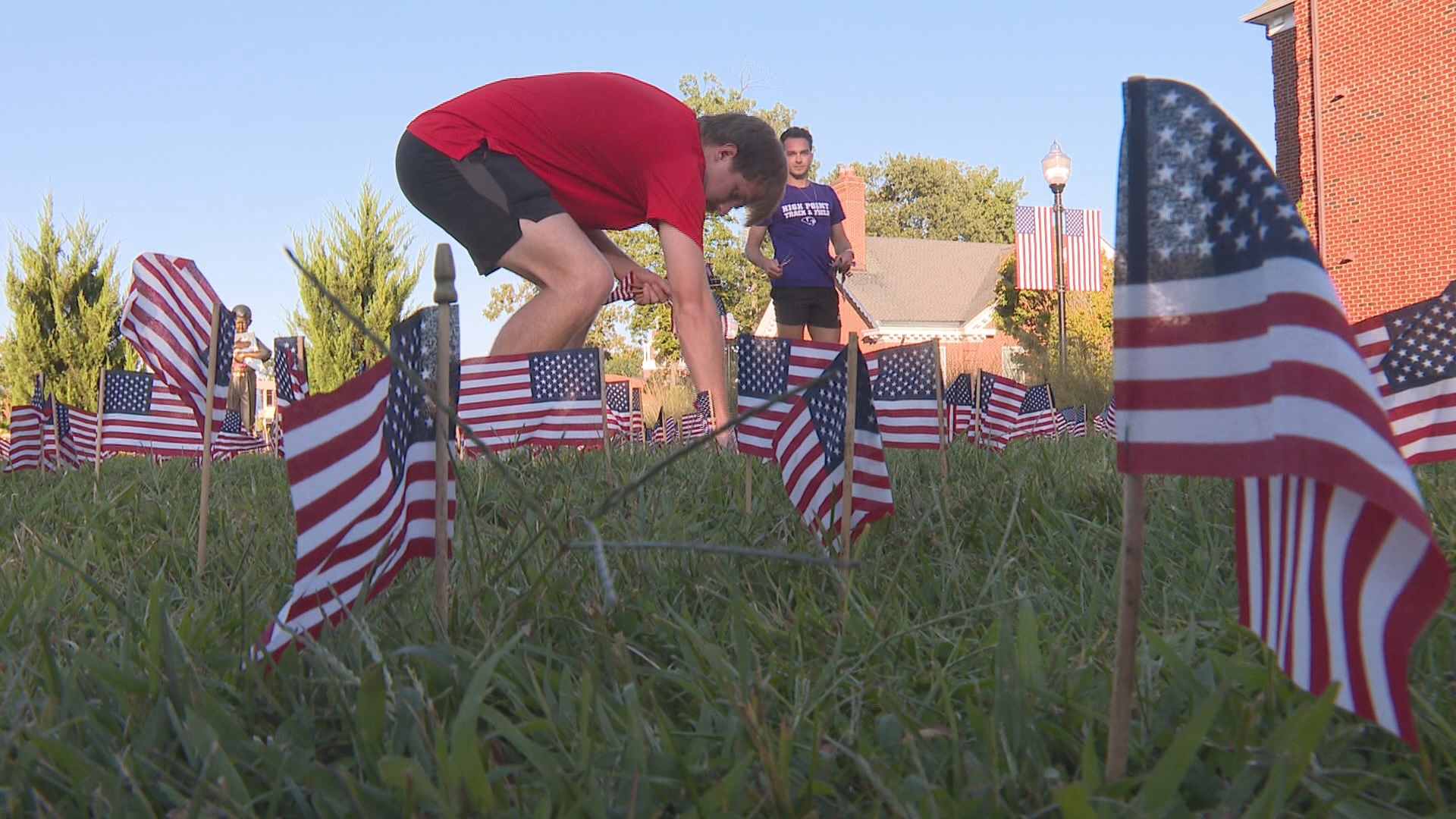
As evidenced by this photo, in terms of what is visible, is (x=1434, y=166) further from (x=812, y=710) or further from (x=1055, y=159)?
(x=812, y=710)

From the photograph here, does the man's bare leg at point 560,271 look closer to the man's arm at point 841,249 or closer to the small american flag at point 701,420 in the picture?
the small american flag at point 701,420

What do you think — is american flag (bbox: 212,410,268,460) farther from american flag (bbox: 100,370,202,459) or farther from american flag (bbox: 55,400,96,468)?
american flag (bbox: 55,400,96,468)

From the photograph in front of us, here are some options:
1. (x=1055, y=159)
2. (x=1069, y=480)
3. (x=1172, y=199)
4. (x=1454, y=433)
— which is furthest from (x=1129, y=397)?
(x=1055, y=159)

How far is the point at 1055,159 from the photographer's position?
776 inches

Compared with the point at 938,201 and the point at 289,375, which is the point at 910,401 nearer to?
the point at 289,375

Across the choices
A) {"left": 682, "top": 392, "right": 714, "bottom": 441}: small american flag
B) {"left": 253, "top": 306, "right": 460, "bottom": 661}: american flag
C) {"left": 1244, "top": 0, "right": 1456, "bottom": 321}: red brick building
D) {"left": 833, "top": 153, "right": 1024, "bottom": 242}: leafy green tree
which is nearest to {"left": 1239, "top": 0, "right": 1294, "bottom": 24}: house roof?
{"left": 1244, "top": 0, "right": 1456, "bottom": 321}: red brick building

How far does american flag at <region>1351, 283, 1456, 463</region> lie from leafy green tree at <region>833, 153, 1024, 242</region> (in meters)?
63.1

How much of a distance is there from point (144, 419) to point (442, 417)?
5.99 m

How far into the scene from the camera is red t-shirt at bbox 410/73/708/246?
12.7 feet

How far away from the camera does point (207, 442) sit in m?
2.79

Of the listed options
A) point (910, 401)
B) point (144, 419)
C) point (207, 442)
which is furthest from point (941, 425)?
point (144, 419)

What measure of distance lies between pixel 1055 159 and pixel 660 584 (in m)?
19.0

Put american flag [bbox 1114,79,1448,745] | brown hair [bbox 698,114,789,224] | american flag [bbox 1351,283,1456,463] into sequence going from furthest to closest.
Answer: brown hair [bbox 698,114,789,224] → american flag [bbox 1351,283,1456,463] → american flag [bbox 1114,79,1448,745]

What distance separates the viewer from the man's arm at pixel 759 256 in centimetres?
782
